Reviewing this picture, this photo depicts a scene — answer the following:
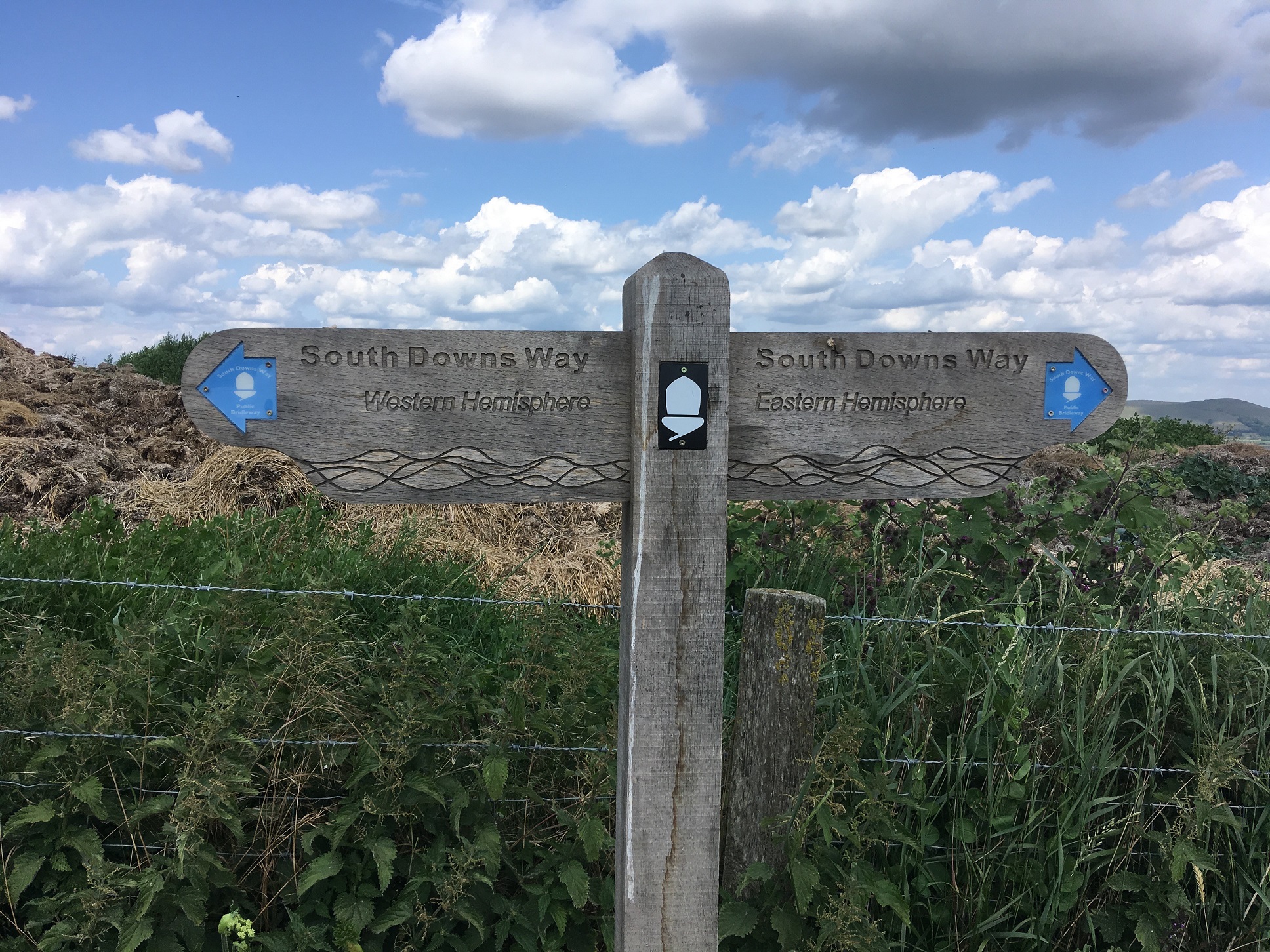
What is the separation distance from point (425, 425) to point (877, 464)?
4.21 feet

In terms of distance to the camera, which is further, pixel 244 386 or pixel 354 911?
pixel 354 911

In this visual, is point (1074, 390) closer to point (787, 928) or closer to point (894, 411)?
point (894, 411)

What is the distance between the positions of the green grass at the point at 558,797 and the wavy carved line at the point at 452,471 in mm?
592

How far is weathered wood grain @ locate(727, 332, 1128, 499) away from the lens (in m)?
2.50

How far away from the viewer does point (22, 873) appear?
260 cm

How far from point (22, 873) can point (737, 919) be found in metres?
2.07

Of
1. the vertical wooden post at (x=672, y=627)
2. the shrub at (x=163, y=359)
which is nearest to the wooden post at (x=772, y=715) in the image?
the vertical wooden post at (x=672, y=627)

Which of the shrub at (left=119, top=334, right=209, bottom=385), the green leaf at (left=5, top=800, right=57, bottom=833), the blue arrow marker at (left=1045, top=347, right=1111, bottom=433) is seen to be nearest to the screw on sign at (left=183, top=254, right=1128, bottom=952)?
the blue arrow marker at (left=1045, top=347, right=1111, bottom=433)

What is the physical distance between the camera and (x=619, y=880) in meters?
2.55

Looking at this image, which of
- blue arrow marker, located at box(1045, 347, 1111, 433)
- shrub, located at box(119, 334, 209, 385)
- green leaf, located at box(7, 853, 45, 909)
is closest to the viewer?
green leaf, located at box(7, 853, 45, 909)

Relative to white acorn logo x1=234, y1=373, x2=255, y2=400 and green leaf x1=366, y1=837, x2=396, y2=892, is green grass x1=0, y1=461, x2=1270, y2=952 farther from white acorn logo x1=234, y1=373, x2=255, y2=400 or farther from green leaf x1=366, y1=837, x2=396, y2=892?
white acorn logo x1=234, y1=373, x2=255, y2=400

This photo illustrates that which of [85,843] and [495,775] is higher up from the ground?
[495,775]

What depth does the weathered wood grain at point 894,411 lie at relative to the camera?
250 cm

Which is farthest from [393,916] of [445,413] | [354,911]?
[445,413]
